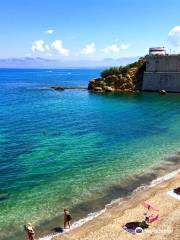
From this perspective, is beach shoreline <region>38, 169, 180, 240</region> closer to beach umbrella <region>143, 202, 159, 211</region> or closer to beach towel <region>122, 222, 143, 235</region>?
beach towel <region>122, 222, 143, 235</region>

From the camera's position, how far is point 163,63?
86562 mm

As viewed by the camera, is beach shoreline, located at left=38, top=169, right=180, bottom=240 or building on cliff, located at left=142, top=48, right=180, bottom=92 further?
building on cliff, located at left=142, top=48, right=180, bottom=92

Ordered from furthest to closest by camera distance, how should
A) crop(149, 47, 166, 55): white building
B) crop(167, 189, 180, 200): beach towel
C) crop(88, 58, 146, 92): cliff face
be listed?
1. crop(149, 47, 166, 55): white building
2. crop(88, 58, 146, 92): cliff face
3. crop(167, 189, 180, 200): beach towel

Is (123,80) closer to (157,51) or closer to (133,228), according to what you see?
(157,51)

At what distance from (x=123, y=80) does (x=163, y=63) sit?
38.3 ft

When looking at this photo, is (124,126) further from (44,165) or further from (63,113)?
(44,165)

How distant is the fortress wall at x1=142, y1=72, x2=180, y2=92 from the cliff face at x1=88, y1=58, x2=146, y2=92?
11.0ft

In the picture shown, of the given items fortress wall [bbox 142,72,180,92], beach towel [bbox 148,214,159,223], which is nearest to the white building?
fortress wall [bbox 142,72,180,92]

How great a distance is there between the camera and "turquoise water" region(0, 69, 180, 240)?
2159 centimetres

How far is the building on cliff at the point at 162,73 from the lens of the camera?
83.9 metres

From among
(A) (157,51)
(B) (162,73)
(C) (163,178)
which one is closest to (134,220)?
(C) (163,178)

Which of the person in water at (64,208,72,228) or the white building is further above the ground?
the white building

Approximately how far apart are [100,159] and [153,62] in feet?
206

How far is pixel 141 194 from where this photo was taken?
23.3m
